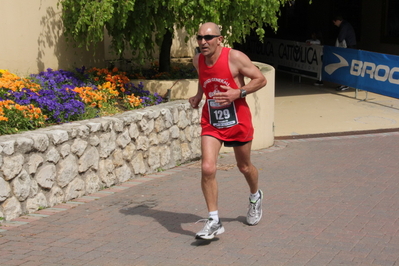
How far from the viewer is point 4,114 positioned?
677cm

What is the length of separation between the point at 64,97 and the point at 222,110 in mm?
2993

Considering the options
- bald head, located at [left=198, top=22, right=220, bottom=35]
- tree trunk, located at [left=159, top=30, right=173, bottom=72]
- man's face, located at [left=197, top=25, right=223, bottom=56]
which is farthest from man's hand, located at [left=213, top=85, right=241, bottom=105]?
tree trunk, located at [left=159, top=30, right=173, bottom=72]

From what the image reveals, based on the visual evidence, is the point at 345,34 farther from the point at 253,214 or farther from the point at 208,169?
the point at 208,169

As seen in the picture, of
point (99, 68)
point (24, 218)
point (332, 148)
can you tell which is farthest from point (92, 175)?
point (332, 148)

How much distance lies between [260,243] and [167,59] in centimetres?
593

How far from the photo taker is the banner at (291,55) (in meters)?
16.2

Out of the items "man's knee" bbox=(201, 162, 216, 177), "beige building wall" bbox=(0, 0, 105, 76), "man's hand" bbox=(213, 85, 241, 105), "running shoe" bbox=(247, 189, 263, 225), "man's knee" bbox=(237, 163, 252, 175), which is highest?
"beige building wall" bbox=(0, 0, 105, 76)

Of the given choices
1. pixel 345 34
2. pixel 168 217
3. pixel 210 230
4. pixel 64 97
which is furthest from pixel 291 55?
pixel 210 230

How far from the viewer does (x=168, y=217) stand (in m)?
6.36

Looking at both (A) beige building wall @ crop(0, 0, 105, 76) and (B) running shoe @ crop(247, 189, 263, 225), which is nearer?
(B) running shoe @ crop(247, 189, 263, 225)

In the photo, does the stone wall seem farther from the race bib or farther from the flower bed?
the race bib

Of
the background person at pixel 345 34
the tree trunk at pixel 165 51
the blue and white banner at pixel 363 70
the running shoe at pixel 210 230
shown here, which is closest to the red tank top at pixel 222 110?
the running shoe at pixel 210 230

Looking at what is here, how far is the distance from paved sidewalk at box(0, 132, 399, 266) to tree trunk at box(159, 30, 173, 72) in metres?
2.77

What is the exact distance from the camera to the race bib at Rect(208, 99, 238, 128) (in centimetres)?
568
